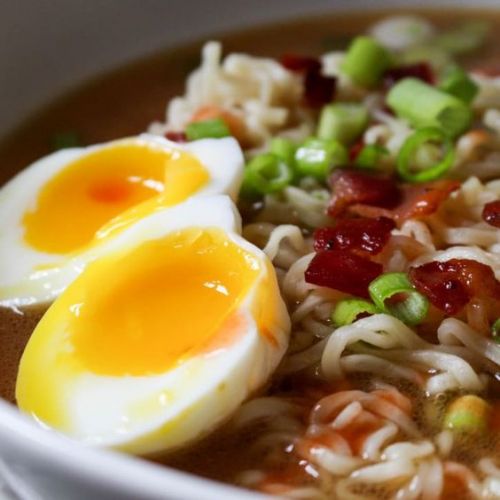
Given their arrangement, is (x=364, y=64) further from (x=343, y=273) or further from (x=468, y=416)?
(x=468, y=416)

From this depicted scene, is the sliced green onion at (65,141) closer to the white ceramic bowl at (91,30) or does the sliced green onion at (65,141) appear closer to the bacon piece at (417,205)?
the white ceramic bowl at (91,30)

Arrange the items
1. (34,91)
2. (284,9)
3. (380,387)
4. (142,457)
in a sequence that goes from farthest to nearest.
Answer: (284,9) → (34,91) → (380,387) → (142,457)

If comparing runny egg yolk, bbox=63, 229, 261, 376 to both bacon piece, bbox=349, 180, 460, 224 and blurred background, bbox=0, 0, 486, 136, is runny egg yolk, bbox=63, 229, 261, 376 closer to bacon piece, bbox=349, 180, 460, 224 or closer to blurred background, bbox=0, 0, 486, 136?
bacon piece, bbox=349, 180, 460, 224

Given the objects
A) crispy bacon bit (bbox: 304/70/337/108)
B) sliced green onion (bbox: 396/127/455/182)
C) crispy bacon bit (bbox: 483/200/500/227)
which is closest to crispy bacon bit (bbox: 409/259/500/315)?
crispy bacon bit (bbox: 483/200/500/227)

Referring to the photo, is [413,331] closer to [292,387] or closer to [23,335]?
[292,387]

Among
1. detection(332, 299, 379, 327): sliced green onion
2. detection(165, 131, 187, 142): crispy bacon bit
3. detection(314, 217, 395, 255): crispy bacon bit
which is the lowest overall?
detection(332, 299, 379, 327): sliced green onion

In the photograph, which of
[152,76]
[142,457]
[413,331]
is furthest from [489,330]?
[152,76]
